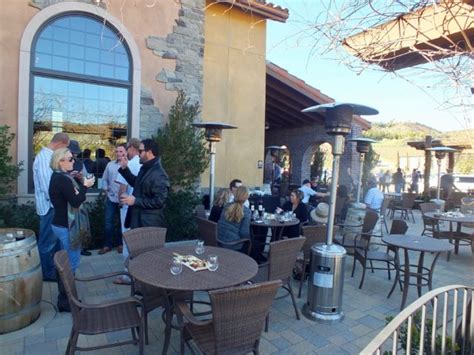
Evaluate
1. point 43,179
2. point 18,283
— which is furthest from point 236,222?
point 43,179

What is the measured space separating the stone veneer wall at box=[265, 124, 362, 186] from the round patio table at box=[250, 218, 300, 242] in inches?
270

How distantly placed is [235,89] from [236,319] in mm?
6382

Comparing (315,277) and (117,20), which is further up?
(117,20)

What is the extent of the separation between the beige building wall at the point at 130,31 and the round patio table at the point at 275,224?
3.07 m

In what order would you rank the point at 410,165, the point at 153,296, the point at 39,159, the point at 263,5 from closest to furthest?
the point at 153,296
the point at 39,159
the point at 263,5
the point at 410,165

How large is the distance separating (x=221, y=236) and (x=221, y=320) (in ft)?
6.90

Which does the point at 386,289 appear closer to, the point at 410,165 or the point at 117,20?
the point at 117,20

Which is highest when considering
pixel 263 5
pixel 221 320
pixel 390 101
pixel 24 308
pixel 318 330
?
pixel 263 5

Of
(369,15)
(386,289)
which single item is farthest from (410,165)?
(369,15)

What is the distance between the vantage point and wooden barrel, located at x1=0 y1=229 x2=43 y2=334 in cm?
277

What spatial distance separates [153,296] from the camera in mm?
2840

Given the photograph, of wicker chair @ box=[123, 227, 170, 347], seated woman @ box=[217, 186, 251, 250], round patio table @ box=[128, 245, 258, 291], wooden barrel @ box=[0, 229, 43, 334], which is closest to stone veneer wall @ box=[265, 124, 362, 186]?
seated woman @ box=[217, 186, 251, 250]

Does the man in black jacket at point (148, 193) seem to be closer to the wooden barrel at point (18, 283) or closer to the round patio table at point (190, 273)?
the round patio table at point (190, 273)

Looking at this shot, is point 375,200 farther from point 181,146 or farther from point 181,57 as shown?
point 181,57
